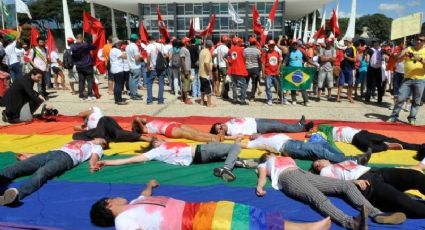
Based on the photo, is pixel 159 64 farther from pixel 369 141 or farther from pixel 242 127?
pixel 369 141

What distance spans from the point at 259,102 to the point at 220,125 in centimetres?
500

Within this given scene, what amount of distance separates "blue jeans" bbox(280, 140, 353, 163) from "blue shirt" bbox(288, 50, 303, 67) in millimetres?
5612

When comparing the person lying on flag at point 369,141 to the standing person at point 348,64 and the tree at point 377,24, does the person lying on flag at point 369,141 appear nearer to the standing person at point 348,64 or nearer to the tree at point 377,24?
the standing person at point 348,64

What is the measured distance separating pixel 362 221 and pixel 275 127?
12.0 ft

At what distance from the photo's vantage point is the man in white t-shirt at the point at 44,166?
4.45 meters

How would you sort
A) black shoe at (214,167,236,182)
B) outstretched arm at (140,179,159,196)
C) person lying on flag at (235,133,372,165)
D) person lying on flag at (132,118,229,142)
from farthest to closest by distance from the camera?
1. person lying on flag at (132,118,229,142)
2. person lying on flag at (235,133,372,165)
3. black shoe at (214,167,236,182)
4. outstretched arm at (140,179,159,196)

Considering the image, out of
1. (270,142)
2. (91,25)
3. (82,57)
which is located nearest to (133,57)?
A: (82,57)

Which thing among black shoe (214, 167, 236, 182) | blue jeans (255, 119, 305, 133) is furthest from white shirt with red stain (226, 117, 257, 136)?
black shoe (214, 167, 236, 182)

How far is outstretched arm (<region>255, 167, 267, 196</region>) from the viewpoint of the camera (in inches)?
174

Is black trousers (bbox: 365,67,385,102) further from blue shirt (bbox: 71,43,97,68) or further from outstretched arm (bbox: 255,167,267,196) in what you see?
blue shirt (bbox: 71,43,97,68)

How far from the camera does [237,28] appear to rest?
31.2 m

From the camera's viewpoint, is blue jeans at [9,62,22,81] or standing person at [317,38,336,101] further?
blue jeans at [9,62,22,81]

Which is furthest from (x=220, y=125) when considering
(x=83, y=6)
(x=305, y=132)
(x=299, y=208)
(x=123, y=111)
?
(x=83, y=6)

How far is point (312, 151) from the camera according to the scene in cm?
543
